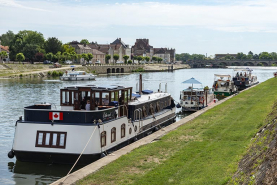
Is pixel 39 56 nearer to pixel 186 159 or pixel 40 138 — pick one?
pixel 40 138

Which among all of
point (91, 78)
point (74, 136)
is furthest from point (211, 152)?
point (91, 78)

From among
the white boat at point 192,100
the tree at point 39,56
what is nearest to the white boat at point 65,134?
the white boat at point 192,100

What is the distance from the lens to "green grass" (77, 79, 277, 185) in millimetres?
13250

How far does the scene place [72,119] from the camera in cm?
1862

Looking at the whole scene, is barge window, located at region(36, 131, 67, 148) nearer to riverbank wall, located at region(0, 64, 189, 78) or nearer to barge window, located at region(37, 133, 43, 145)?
barge window, located at region(37, 133, 43, 145)

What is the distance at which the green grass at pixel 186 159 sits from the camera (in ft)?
43.5

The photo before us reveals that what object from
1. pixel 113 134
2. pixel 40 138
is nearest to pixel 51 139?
pixel 40 138

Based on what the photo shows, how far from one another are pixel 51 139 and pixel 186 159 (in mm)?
6652

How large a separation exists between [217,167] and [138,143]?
260 inches

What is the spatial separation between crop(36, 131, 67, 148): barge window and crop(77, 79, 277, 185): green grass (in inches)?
135

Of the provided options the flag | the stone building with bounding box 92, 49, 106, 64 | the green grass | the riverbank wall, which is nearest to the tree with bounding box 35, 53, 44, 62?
the riverbank wall

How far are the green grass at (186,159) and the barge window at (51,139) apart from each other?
11.2 feet

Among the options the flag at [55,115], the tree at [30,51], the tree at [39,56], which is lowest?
the flag at [55,115]

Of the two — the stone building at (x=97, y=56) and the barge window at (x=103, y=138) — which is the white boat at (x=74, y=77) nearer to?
the barge window at (x=103, y=138)
